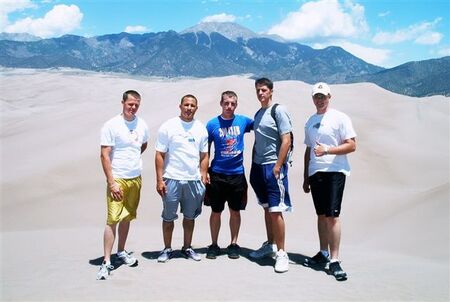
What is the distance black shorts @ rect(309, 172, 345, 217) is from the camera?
4625 millimetres

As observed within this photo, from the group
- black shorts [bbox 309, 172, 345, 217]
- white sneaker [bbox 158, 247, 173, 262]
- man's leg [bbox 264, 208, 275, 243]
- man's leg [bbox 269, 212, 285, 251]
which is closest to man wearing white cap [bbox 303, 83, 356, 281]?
black shorts [bbox 309, 172, 345, 217]

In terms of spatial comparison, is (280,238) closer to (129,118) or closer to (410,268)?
(410,268)

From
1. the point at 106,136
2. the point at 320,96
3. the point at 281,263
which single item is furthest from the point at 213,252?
the point at 320,96

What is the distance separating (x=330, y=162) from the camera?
4668 mm

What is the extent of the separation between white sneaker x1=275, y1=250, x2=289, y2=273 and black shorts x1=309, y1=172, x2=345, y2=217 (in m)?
0.70

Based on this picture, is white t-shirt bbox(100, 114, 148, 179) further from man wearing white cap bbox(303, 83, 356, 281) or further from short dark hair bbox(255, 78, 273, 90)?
man wearing white cap bbox(303, 83, 356, 281)

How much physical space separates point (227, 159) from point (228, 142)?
8.2 inches

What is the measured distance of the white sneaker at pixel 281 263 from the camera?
15.7 ft

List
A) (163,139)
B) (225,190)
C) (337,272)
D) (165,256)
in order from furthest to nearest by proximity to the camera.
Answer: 1. (225,190)
2. (165,256)
3. (163,139)
4. (337,272)

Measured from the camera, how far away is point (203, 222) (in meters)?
8.77

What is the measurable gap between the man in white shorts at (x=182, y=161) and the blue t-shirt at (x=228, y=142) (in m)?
0.14

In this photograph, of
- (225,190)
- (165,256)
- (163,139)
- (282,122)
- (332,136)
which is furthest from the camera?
(225,190)

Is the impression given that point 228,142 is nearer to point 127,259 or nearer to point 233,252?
point 233,252

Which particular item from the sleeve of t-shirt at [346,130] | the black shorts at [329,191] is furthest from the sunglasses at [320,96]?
the black shorts at [329,191]
